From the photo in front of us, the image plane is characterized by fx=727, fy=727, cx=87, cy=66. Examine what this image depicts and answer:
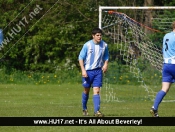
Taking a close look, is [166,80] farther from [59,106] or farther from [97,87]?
[59,106]

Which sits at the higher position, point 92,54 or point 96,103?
point 92,54

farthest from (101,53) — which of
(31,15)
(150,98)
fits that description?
(31,15)

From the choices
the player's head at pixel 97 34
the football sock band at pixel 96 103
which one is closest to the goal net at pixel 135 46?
the player's head at pixel 97 34

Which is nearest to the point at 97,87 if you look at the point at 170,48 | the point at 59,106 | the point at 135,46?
the point at 170,48

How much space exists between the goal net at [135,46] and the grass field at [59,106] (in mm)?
415

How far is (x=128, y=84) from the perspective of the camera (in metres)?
28.7

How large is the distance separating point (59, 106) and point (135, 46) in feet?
15.6

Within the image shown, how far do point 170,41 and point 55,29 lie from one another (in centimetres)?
1719

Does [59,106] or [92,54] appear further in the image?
[59,106]

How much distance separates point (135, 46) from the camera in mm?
23156

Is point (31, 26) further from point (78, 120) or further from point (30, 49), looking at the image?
point (78, 120)

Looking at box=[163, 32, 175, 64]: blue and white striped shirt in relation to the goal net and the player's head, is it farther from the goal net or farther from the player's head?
the goal net

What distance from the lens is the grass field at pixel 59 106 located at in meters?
13.4

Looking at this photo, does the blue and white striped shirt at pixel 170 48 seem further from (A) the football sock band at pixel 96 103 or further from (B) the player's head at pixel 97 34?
(A) the football sock band at pixel 96 103
